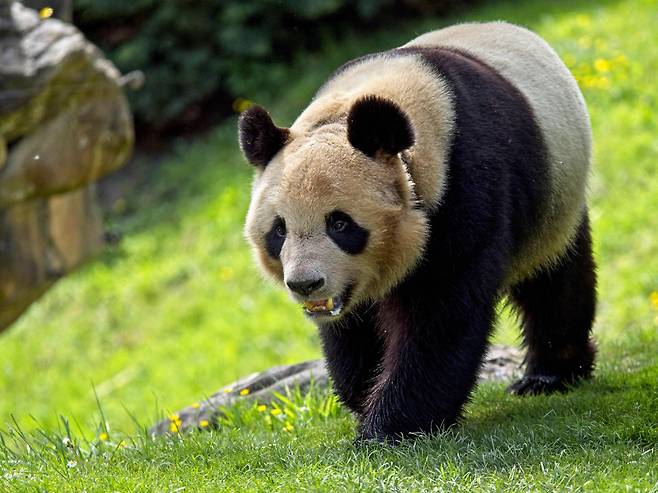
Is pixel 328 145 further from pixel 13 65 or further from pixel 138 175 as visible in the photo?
pixel 138 175

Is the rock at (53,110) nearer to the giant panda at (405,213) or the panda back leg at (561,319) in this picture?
the giant panda at (405,213)

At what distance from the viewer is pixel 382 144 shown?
16.4ft

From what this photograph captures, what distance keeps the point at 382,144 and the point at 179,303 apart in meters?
9.41

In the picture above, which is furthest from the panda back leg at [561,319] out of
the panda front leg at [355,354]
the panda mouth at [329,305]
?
the panda mouth at [329,305]

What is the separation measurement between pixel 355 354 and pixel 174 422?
140 centimetres

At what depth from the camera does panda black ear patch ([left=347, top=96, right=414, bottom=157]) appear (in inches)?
193

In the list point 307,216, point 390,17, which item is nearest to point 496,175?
point 307,216

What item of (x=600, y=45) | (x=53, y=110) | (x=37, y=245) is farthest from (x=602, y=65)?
(x=37, y=245)

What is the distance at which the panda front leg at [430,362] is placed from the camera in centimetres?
522

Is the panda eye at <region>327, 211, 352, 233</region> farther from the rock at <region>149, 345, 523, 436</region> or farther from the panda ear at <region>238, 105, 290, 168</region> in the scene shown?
the rock at <region>149, 345, 523, 436</region>

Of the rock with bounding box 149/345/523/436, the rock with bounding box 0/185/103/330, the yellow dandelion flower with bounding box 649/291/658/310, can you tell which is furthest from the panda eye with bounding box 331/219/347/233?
the rock with bounding box 0/185/103/330

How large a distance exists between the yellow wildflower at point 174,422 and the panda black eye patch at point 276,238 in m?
1.55

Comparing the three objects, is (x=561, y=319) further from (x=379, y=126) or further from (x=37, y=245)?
(x=37, y=245)

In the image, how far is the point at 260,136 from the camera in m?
5.32
